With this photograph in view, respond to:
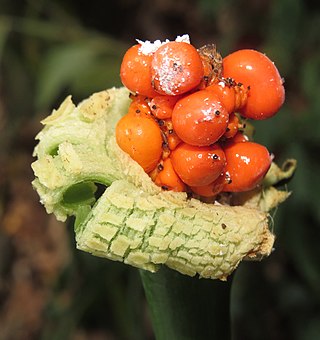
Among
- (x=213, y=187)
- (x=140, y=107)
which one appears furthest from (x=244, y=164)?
(x=140, y=107)

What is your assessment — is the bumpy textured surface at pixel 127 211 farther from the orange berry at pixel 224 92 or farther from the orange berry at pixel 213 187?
the orange berry at pixel 224 92

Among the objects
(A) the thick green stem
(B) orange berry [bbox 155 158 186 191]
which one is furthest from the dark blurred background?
(B) orange berry [bbox 155 158 186 191]

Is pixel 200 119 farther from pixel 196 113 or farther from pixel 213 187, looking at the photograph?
pixel 213 187

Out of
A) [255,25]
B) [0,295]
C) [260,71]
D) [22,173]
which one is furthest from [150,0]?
[260,71]

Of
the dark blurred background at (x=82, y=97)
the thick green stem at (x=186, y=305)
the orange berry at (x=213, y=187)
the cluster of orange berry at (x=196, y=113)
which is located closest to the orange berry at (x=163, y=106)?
the cluster of orange berry at (x=196, y=113)

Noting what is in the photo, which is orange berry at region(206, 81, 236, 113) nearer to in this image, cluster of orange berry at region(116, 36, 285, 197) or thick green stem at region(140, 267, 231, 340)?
cluster of orange berry at region(116, 36, 285, 197)

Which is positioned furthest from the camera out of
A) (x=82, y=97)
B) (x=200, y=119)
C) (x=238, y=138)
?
(x=82, y=97)
